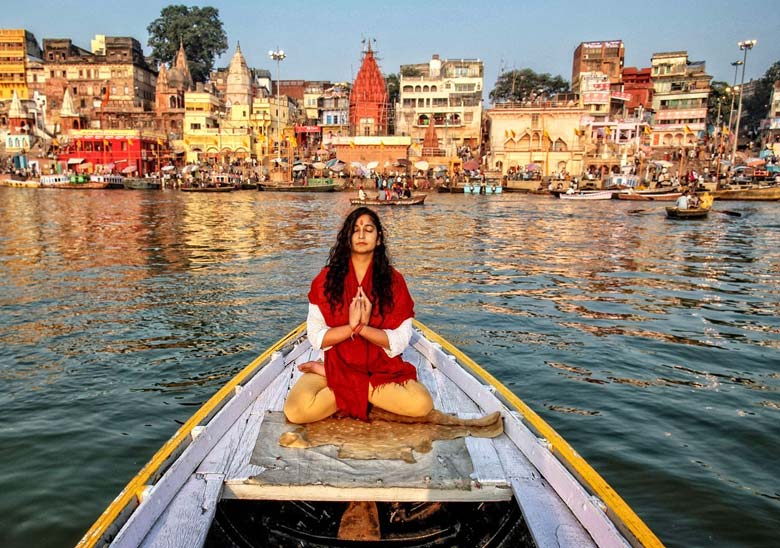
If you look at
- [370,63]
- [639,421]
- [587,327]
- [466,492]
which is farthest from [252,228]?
[370,63]

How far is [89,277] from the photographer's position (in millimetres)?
12891

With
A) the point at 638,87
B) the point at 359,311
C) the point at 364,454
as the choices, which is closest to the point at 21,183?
the point at 359,311

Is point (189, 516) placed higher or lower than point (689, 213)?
lower

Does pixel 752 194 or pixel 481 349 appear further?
pixel 752 194

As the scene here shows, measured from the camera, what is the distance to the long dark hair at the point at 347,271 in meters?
3.83

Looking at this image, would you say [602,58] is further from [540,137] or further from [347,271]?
[347,271]

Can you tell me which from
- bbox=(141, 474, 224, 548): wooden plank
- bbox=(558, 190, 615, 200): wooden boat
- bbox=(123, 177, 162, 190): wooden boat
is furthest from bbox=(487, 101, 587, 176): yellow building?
bbox=(141, 474, 224, 548): wooden plank

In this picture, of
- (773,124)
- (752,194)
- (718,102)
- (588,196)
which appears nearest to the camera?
(588,196)

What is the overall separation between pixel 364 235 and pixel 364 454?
4.58 feet

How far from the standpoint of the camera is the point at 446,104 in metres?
68.8

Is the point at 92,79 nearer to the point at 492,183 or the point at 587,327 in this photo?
the point at 492,183

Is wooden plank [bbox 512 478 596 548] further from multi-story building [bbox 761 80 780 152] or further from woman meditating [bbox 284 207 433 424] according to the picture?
multi-story building [bbox 761 80 780 152]

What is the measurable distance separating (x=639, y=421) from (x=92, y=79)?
83414mm

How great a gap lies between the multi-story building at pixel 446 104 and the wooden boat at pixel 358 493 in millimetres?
65211
